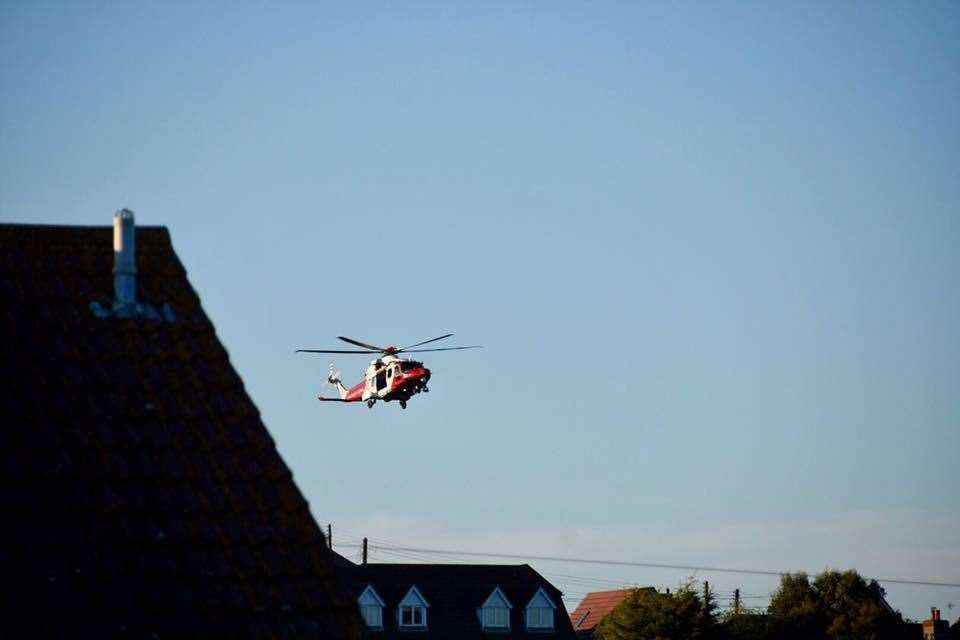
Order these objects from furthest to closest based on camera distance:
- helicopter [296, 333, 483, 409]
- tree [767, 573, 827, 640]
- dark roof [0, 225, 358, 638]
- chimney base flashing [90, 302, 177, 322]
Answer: tree [767, 573, 827, 640], helicopter [296, 333, 483, 409], chimney base flashing [90, 302, 177, 322], dark roof [0, 225, 358, 638]

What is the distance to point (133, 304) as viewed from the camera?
46.5 feet

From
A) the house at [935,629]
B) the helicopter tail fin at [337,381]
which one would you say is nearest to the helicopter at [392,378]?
the helicopter tail fin at [337,381]

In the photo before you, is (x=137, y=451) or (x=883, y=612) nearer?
(x=137, y=451)

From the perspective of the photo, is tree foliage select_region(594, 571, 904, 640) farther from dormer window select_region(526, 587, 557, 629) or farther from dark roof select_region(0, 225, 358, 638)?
dark roof select_region(0, 225, 358, 638)

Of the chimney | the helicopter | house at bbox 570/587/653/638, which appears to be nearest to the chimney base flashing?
the chimney

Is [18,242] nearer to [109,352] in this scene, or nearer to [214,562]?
[109,352]

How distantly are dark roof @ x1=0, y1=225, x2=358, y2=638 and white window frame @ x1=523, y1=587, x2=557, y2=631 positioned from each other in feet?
225

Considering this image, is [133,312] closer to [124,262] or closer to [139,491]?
[124,262]

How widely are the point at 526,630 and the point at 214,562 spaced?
69.6m

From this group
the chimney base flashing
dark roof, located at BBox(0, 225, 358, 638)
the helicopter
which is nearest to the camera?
dark roof, located at BBox(0, 225, 358, 638)

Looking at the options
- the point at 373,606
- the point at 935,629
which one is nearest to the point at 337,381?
the point at 373,606

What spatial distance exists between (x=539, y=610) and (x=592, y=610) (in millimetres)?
17763

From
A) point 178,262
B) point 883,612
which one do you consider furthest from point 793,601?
point 178,262

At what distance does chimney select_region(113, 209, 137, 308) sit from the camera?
560 inches
